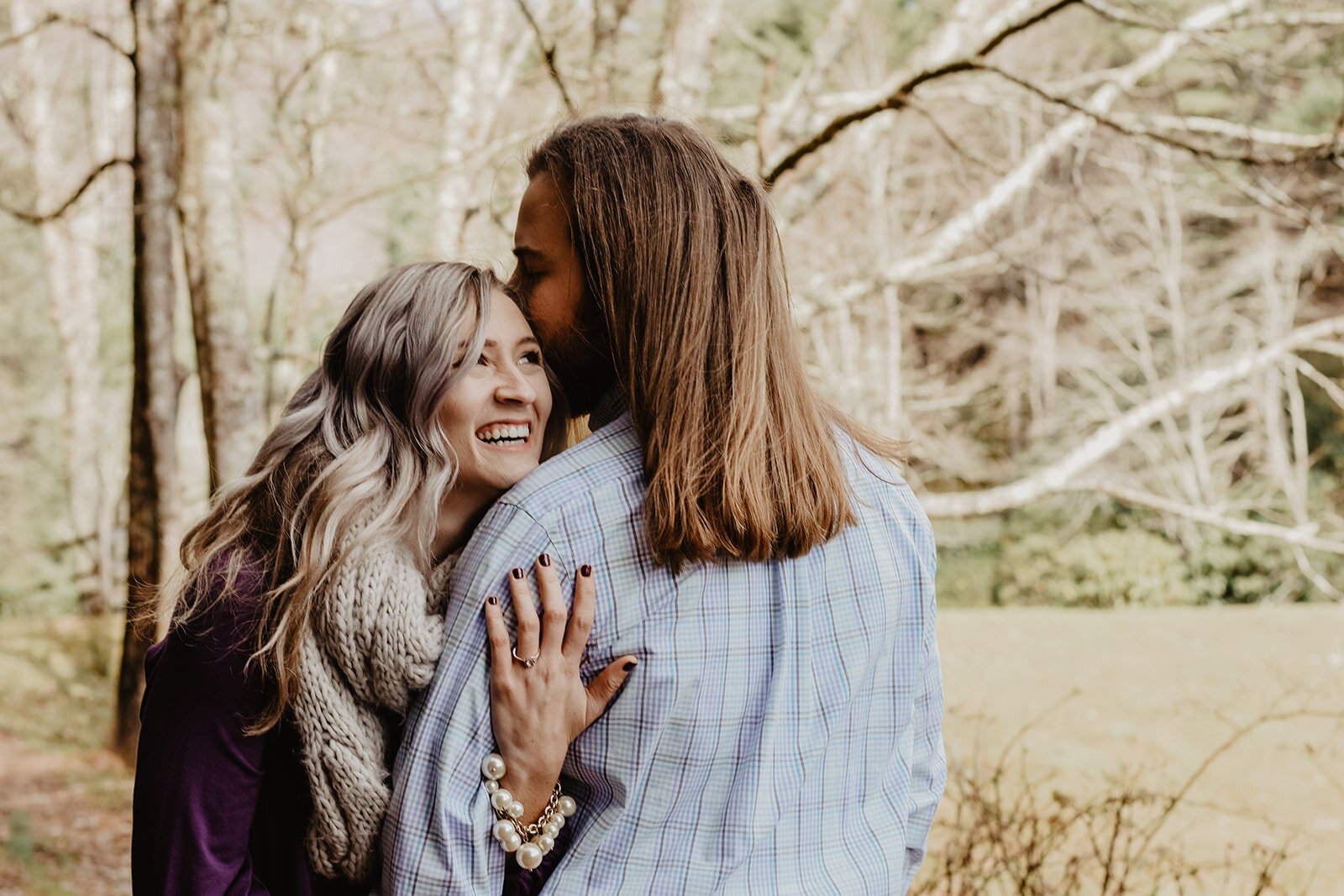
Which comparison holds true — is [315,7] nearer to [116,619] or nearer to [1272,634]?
[116,619]

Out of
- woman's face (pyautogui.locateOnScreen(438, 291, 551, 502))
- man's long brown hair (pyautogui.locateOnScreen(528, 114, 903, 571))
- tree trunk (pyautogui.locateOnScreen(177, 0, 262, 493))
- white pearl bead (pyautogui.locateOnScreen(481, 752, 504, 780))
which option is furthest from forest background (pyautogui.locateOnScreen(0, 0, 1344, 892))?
white pearl bead (pyautogui.locateOnScreen(481, 752, 504, 780))

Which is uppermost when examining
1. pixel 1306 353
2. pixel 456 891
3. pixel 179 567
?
pixel 1306 353

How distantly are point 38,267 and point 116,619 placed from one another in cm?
1025

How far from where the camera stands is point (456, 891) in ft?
4.92

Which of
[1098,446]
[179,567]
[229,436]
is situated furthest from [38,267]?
[179,567]

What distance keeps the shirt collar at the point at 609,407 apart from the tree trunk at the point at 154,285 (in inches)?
137

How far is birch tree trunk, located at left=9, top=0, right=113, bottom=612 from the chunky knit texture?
12291 millimetres

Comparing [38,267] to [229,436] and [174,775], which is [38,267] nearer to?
[229,436]

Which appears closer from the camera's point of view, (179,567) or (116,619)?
(179,567)

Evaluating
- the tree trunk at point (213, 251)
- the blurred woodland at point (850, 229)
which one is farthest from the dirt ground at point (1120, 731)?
the tree trunk at point (213, 251)

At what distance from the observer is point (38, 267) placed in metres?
18.9

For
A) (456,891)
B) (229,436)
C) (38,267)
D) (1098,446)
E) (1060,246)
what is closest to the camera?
(456,891)

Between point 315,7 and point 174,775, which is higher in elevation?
point 315,7

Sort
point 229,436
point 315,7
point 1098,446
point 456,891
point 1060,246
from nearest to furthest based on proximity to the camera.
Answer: point 456,891 → point 229,436 → point 1098,446 → point 315,7 → point 1060,246
